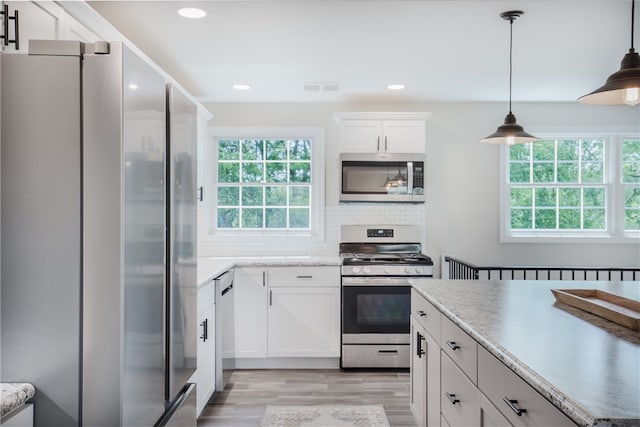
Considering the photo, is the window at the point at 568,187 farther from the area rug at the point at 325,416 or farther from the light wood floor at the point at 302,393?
the area rug at the point at 325,416

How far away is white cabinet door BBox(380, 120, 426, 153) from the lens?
173 inches

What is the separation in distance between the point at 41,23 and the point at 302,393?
2.88 meters

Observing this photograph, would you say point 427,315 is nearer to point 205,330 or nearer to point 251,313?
point 205,330

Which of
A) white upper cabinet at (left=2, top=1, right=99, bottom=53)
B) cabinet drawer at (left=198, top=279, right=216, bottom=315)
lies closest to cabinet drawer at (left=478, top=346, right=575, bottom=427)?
cabinet drawer at (left=198, top=279, right=216, bottom=315)

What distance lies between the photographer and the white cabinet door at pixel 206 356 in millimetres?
2789

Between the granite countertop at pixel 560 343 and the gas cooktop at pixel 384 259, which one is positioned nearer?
the granite countertop at pixel 560 343

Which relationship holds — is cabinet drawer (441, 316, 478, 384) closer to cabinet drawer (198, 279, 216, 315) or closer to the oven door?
cabinet drawer (198, 279, 216, 315)

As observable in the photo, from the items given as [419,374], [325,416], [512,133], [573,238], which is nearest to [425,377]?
[419,374]

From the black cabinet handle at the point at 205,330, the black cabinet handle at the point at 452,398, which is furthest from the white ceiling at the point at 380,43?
the black cabinet handle at the point at 452,398

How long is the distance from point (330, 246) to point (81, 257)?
11.6 ft

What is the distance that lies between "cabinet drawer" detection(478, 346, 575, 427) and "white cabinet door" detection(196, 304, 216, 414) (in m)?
1.75

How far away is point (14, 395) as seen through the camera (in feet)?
3.84

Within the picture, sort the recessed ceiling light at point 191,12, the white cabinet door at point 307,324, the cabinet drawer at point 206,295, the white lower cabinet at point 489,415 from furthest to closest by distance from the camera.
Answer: the white cabinet door at point 307,324 → the cabinet drawer at point 206,295 → the recessed ceiling light at point 191,12 → the white lower cabinet at point 489,415

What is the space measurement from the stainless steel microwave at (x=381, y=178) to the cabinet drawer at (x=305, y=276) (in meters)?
0.78
